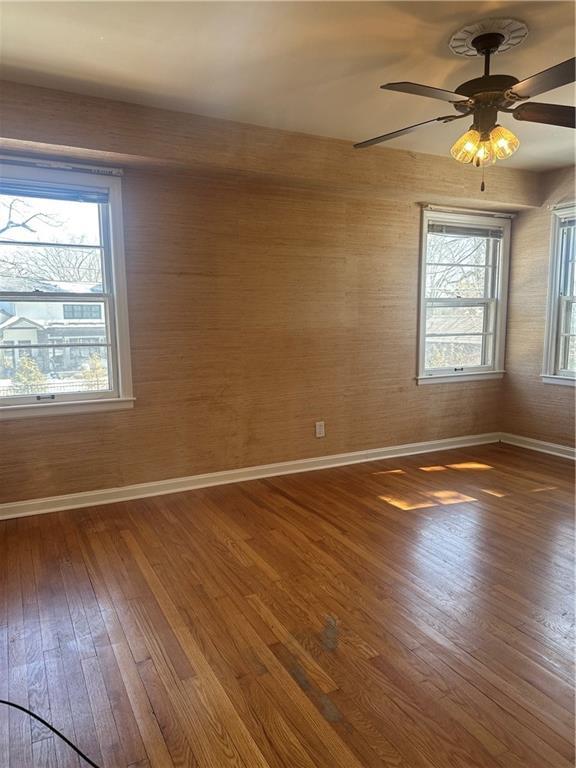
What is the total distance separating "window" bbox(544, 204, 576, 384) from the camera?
459 centimetres

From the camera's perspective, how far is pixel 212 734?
1.58 meters

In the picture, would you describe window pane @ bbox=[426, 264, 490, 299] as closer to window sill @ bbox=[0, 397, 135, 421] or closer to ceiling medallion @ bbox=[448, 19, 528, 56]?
ceiling medallion @ bbox=[448, 19, 528, 56]

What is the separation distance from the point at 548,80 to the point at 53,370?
3.20 metres

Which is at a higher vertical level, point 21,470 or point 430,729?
point 21,470

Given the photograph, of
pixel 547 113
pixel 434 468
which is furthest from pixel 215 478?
pixel 547 113

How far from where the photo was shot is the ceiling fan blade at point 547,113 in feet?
7.19

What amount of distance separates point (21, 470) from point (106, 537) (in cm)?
82

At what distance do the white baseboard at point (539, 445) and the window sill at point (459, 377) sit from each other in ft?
2.14

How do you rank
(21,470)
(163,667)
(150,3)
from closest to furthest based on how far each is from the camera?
(163,667), (150,3), (21,470)

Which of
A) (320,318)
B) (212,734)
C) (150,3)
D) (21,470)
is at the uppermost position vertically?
(150,3)

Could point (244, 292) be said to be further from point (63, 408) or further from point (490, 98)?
point (490, 98)

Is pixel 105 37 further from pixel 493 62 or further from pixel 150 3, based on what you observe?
pixel 493 62

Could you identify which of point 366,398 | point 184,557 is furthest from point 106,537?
point 366,398

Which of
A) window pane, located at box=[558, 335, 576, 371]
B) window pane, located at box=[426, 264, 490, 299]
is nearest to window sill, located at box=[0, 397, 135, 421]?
window pane, located at box=[426, 264, 490, 299]
